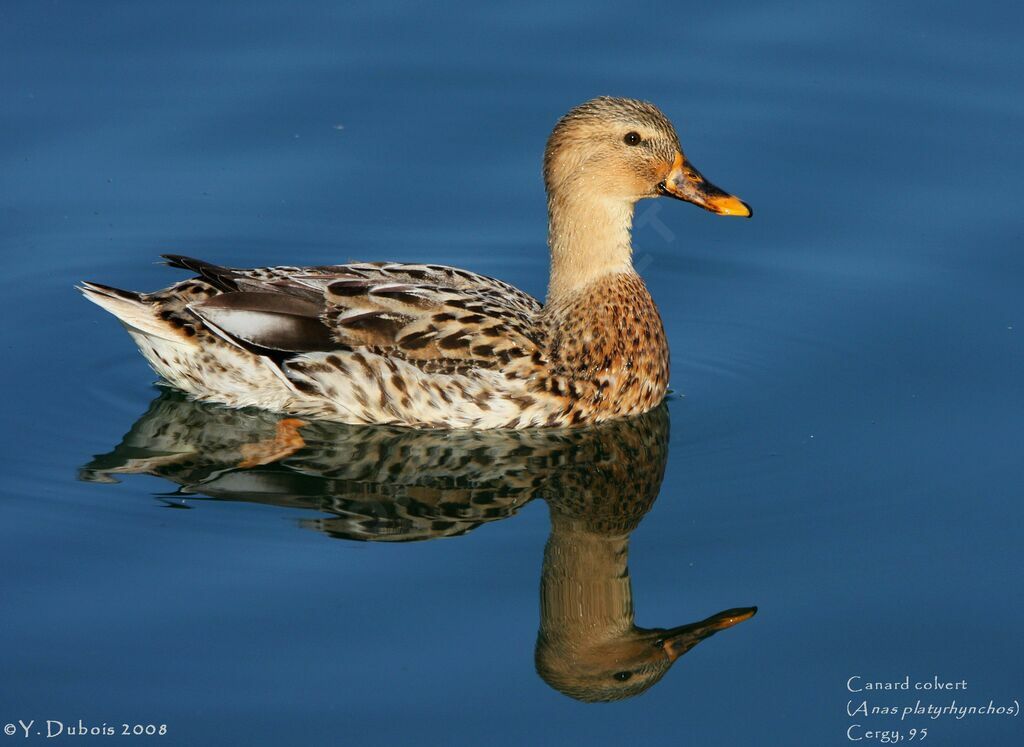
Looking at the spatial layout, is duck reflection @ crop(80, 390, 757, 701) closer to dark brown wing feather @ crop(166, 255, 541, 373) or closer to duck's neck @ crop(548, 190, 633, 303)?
dark brown wing feather @ crop(166, 255, 541, 373)

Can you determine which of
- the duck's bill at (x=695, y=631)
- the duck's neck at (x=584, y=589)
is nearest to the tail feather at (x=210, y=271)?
the duck's neck at (x=584, y=589)

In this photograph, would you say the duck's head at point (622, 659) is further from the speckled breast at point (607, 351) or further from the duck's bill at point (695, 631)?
the speckled breast at point (607, 351)

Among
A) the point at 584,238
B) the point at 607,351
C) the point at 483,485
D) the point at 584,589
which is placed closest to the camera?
the point at 584,589

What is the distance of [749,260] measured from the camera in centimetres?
1289

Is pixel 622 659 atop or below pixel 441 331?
below

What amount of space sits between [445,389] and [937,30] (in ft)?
20.7

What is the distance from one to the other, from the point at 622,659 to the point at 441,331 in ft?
9.78

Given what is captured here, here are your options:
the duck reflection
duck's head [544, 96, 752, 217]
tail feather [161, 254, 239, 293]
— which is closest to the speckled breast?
the duck reflection

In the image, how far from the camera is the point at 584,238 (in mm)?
11430

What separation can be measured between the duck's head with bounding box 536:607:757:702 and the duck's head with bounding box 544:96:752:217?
3281 mm

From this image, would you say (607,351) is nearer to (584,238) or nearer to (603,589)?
(584,238)

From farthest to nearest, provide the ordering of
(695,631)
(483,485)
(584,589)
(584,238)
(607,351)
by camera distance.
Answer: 1. (584,238)
2. (607,351)
3. (483,485)
4. (584,589)
5. (695,631)

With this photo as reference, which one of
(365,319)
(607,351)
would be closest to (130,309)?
(365,319)

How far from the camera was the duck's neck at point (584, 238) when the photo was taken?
1126 centimetres
